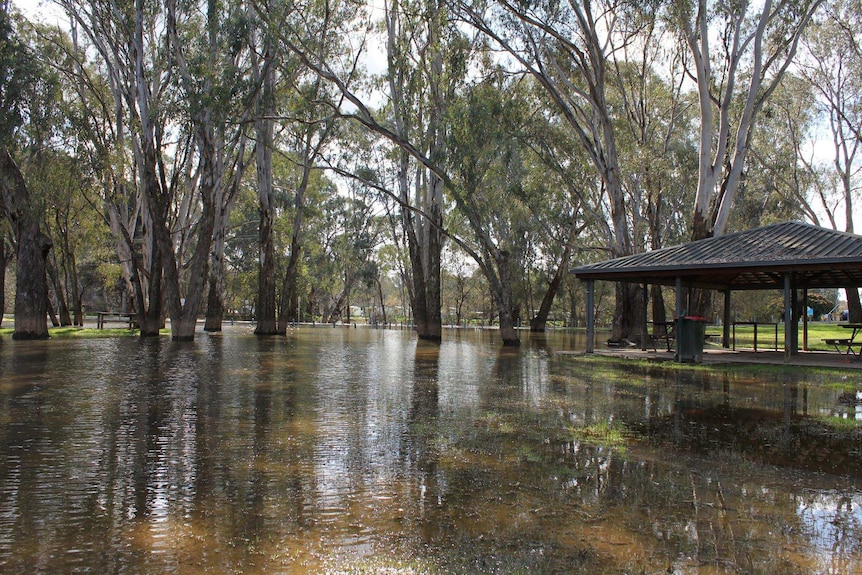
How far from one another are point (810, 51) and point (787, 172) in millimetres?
6125

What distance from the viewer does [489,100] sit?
2109 centimetres

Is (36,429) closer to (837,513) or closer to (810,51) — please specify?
(837,513)

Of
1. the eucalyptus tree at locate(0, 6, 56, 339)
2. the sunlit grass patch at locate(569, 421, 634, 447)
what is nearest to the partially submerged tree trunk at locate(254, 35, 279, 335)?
the eucalyptus tree at locate(0, 6, 56, 339)

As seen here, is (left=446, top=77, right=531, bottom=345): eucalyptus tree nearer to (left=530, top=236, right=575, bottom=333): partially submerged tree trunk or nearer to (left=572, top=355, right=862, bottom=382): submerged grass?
(left=530, top=236, right=575, bottom=333): partially submerged tree trunk

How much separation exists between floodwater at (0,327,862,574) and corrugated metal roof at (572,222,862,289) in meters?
3.99

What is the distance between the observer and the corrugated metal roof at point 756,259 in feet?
42.5

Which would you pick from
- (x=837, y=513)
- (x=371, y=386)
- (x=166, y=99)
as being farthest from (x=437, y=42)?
(x=837, y=513)

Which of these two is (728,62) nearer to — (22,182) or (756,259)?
(756,259)

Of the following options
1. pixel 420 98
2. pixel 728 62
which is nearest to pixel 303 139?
pixel 420 98

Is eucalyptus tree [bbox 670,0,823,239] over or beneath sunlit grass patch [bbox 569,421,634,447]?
over

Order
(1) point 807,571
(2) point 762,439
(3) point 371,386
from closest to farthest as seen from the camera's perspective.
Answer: (1) point 807,571, (2) point 762,439, (3) point 371,386

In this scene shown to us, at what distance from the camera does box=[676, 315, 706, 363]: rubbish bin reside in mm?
14727

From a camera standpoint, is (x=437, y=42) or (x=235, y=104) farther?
(x=437, y=42)

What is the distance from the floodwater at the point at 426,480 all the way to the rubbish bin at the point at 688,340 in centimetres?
464
